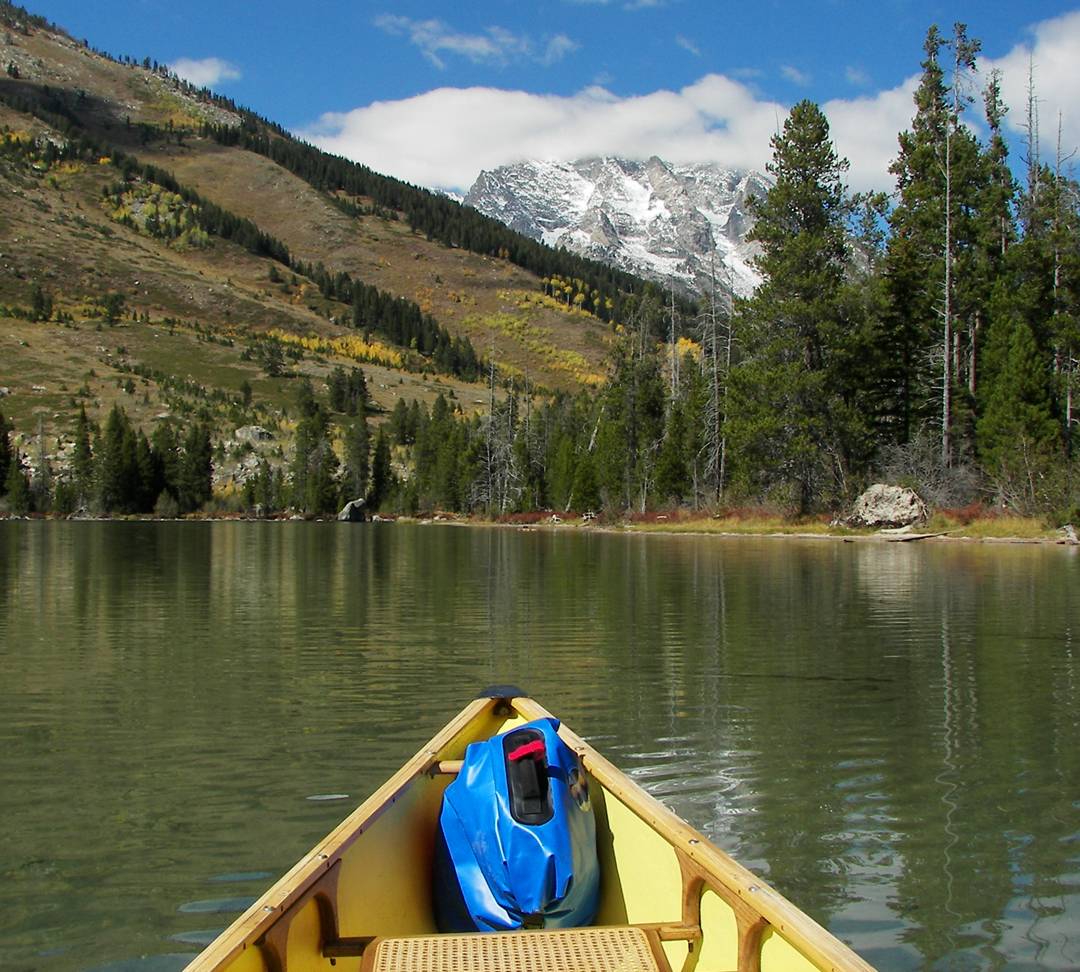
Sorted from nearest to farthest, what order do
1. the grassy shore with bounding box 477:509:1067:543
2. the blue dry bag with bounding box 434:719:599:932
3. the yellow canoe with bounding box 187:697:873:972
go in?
the yellow canoe with bounding box 187:697:873:972
the blue dry bag with bounding box 434:719:599:932
the grassy shore with bounding box 477:509:1067:543

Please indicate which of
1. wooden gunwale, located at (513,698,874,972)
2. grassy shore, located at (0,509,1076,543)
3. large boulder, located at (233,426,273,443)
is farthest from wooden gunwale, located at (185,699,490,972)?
large boulder, located at (233,426,273,443)

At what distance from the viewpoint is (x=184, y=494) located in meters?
98.2

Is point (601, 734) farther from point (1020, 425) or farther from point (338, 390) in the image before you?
point (338, 390)

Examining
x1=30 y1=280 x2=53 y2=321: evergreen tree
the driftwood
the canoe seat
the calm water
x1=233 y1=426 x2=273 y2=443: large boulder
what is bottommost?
the calm water

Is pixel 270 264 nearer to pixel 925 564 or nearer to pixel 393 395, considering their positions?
pixel 393 395

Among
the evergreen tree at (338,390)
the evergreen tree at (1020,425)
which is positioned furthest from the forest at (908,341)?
the evergreen tree at (338,390)

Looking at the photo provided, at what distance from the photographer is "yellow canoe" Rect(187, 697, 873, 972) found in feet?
12.2

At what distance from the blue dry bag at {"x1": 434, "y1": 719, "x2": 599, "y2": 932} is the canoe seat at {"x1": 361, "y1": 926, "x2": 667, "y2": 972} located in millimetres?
385

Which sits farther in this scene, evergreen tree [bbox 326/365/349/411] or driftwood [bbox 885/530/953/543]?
evergreen tree [bbox 326/365/349/411]

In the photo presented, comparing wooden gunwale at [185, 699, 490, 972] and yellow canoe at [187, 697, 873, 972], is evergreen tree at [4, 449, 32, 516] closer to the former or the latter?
wooden gunwale at [185, 699, 490, 972]

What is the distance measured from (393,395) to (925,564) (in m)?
113

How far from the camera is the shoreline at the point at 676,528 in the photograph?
134 ft

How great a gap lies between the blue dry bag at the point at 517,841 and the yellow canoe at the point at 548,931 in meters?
0.18

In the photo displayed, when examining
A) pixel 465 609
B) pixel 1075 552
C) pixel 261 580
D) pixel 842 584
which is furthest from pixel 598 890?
pixel 1075 552
